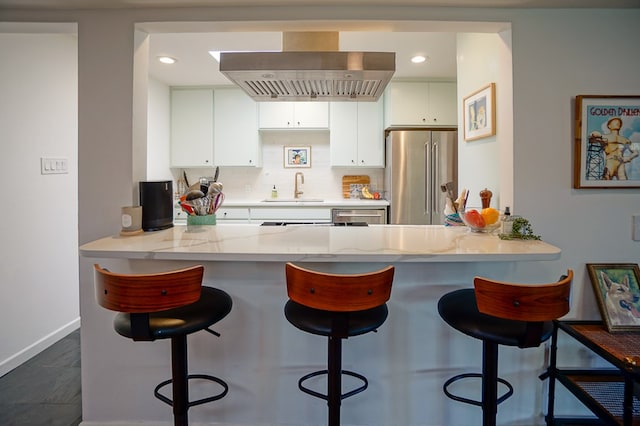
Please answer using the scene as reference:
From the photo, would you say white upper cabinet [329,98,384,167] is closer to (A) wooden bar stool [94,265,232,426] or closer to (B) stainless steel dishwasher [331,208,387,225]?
(B) stainless steel dishwasher [331,208,387,225]

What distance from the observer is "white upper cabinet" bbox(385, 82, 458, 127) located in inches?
154

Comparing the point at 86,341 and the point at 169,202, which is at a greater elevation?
the point at 169,202

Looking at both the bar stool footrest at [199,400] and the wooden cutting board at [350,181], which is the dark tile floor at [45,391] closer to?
the bar stool footrest at [199,400]

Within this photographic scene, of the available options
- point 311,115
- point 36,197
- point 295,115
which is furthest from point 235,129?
point 36,197

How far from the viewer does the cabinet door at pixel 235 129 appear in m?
4.18

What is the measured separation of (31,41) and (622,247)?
152 inches

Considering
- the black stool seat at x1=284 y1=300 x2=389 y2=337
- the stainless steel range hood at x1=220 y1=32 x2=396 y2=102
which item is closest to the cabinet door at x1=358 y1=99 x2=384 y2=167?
the stainless steel range hood at x1=220 y1=32 x2=396 y2=102

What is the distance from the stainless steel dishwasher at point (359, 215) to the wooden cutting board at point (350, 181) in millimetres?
582

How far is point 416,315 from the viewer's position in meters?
1.76

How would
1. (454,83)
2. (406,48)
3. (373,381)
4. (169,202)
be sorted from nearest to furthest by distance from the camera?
(373,381), (169,202), (406,48), (454,83)

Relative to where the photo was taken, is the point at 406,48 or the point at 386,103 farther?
the point at 386,103

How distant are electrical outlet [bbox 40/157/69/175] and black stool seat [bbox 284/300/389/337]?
92.9 inches

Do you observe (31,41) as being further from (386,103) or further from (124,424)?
(386,103)

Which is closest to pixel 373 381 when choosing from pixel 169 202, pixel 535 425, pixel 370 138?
pixel 535 425
